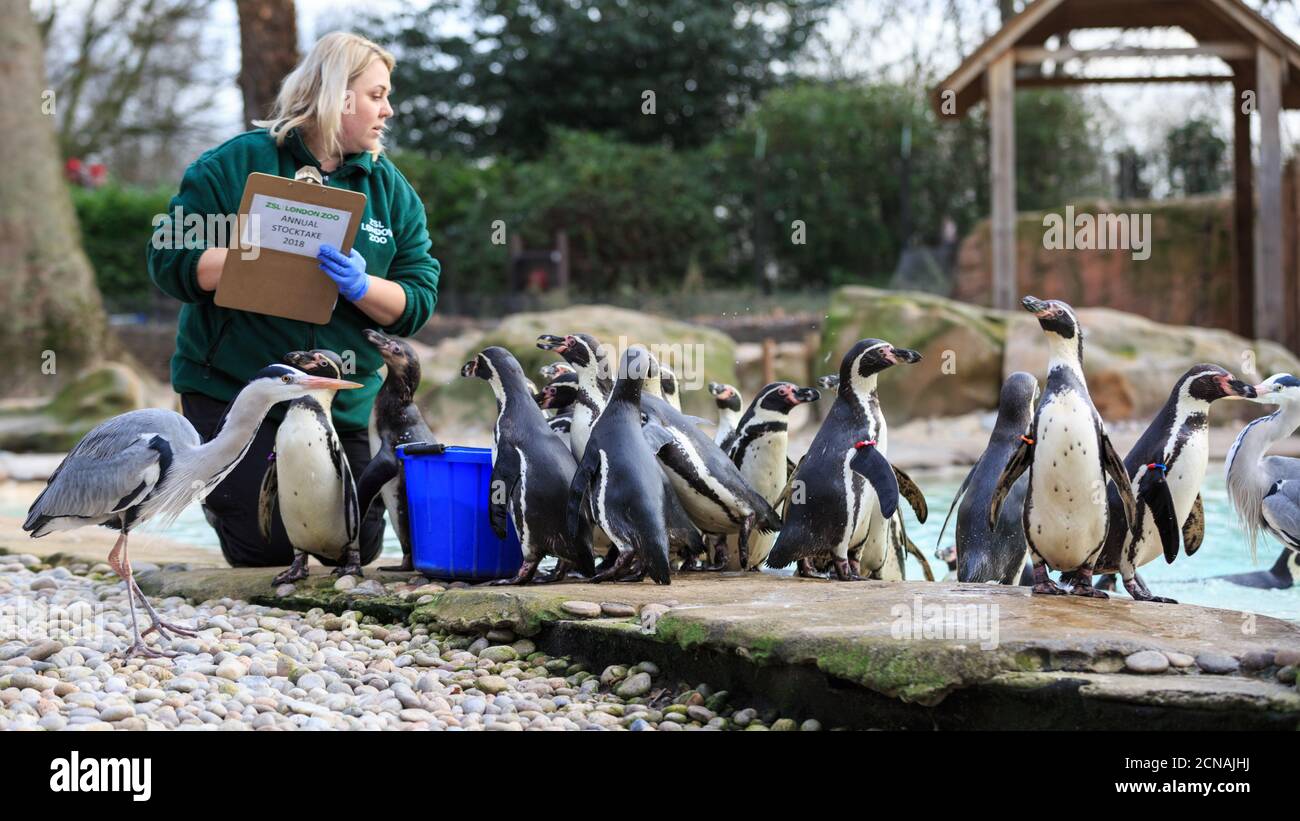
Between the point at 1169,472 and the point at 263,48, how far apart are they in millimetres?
7773

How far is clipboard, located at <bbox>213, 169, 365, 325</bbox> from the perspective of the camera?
173 inches

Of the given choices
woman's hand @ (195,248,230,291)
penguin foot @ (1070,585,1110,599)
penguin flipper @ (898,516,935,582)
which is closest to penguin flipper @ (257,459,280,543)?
woman's hand @ (195,248,230,291)

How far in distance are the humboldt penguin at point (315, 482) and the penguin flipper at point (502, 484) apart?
1.75 ft

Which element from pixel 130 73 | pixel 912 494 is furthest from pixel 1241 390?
pixel 130 73

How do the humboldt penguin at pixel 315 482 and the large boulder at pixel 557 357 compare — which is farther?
the large boulder at pixel 557 357

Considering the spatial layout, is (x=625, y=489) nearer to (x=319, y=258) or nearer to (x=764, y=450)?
(x=764, y=450)

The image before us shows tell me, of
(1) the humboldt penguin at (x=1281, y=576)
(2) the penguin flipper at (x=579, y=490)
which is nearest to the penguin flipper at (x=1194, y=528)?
(1) the humboldt penguin at (x=1281, y=576)

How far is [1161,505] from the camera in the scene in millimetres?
4207

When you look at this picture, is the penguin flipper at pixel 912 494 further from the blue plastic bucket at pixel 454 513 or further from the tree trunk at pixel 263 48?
the tree trunk at pixel 263 48

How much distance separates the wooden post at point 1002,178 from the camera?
11.3 metres

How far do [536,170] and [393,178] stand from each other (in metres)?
12.3
